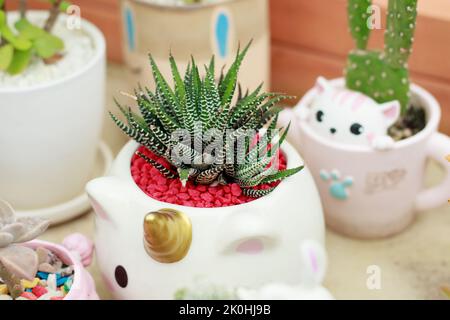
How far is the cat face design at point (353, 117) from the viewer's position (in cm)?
93

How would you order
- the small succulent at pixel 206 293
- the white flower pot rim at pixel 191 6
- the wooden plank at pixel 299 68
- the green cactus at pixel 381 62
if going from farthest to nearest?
the wooden plank at pixel 299 68, the white flower pot rim at pixel 191 6, the green cactus at pixel 381 62, the small succulent at pixel 206 293

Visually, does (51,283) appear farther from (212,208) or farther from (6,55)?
(6,55)

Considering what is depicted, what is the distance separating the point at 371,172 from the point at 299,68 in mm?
351

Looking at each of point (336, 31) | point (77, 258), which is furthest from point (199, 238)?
point (336, 31)

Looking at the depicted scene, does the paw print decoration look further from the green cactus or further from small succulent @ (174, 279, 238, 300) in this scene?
small succulent @ (174, 279, 238, 300)

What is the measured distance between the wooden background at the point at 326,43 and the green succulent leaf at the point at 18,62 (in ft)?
1.29

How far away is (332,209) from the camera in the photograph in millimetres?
1013

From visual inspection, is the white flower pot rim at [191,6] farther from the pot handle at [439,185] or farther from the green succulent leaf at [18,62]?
the pot handle at [439,185]

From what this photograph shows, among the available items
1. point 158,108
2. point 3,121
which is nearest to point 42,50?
point 3,121

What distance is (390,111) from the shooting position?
3.08 ft

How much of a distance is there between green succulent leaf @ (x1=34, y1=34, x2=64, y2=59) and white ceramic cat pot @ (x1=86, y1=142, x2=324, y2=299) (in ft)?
0.80

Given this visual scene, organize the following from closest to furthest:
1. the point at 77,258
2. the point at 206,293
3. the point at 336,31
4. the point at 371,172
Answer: the point at 206,293
the point at 77,258
the point at 371,172
the point at 336,31

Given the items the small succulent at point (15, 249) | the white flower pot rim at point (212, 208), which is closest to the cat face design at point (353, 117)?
the white flower pot rim at point (212, 208)
